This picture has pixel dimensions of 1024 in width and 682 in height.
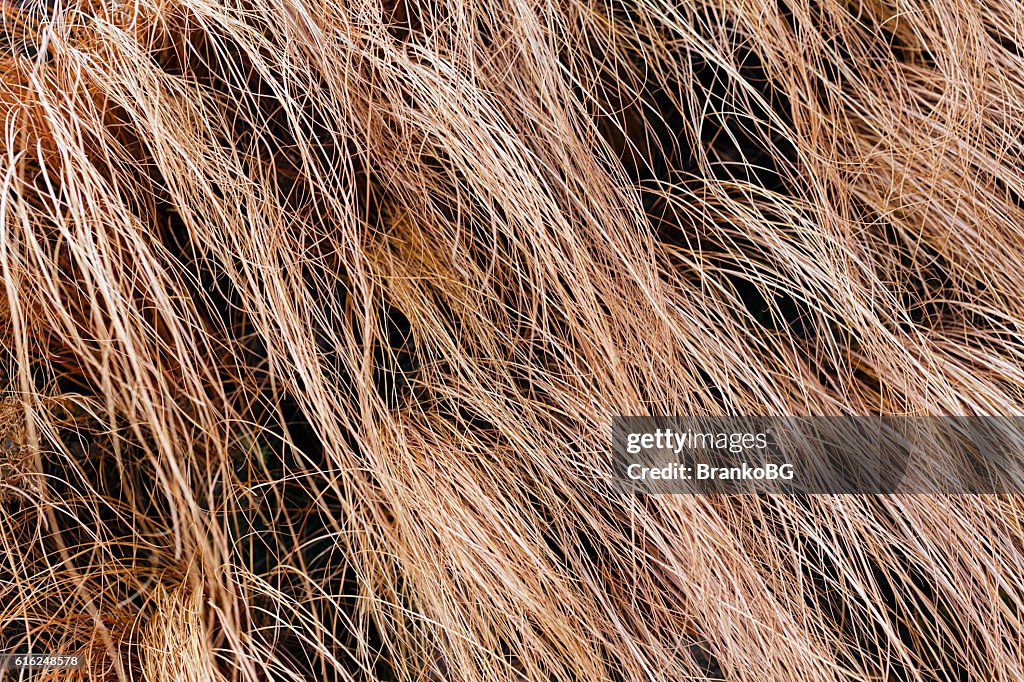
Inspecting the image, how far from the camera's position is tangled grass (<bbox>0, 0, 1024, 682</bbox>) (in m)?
0.97

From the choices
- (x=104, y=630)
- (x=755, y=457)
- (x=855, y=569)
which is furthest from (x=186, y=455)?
(x=855, y=569)

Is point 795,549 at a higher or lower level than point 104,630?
higher

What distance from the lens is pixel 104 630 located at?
95 cm

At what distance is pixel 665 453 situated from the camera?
3.28 feet

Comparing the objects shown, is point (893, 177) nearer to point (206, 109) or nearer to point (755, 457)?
point (755, 457)

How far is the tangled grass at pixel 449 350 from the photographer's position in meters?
0.97

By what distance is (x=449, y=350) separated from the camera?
1052mm

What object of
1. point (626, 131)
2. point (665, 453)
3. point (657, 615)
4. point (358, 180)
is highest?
point (626, 131)

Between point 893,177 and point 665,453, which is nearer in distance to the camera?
point 665,453

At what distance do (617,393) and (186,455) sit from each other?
58 cm

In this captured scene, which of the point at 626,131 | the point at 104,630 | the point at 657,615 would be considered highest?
the point at 626,131

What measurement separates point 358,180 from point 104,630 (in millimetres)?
693

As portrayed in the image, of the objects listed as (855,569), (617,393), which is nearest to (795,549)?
(855,569)

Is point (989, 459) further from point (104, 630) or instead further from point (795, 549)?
point (104, 630)
